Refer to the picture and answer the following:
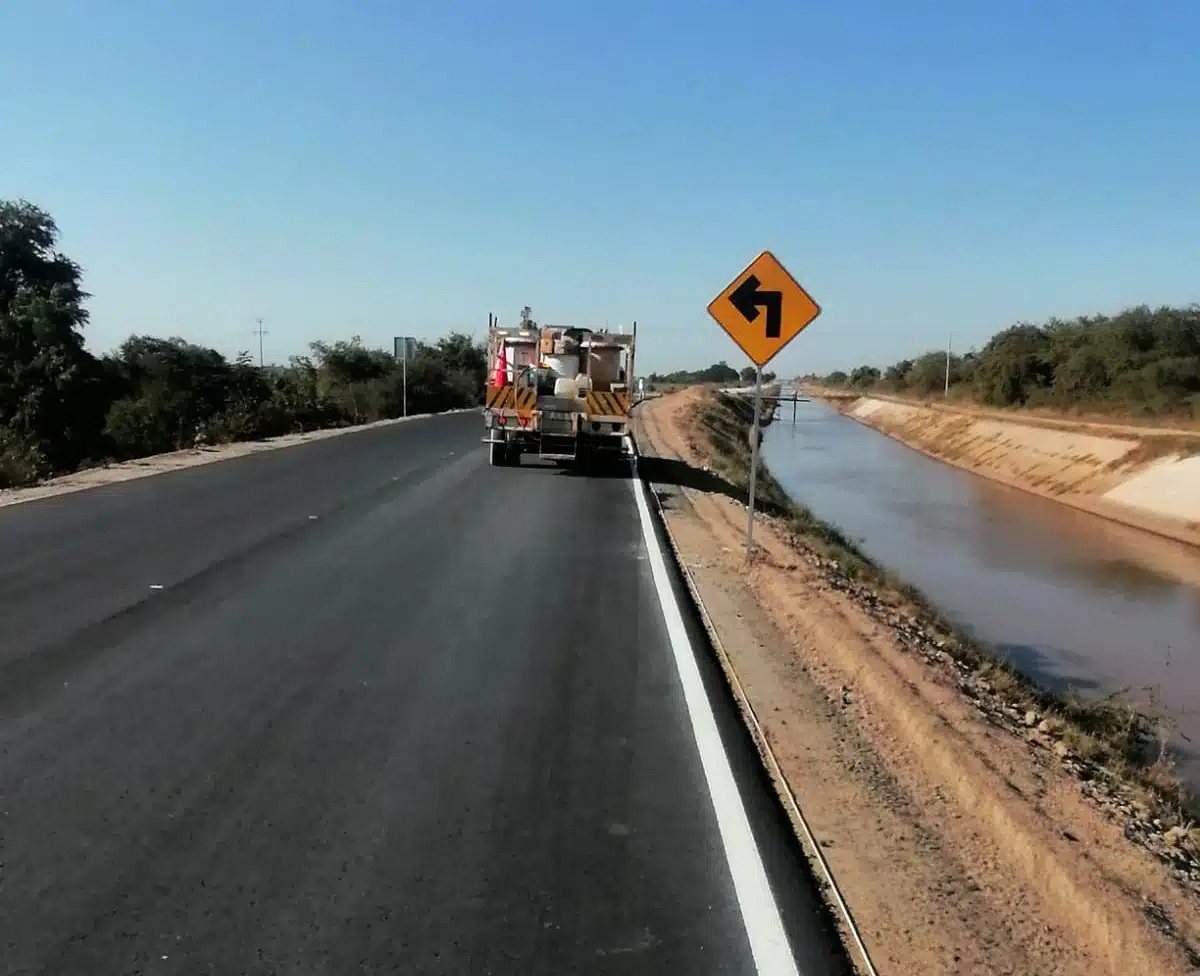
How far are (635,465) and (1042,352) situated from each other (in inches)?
2454

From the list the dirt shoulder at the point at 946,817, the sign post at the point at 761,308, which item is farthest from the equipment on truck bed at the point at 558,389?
the dirt shoulder at the point at 946,817

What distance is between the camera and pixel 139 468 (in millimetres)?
21969

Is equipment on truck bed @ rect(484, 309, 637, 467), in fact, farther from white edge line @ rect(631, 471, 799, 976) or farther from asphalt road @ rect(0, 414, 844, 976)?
white edge line @ rect(631, 471, 799, 976)

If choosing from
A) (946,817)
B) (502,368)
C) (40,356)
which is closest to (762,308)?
(946,817)

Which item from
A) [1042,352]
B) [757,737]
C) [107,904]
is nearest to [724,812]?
[757,737]

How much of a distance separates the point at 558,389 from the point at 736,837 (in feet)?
59.0

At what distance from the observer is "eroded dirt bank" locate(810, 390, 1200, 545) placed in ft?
108

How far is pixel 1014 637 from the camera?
636 inches

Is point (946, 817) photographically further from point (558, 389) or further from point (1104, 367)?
point (1104, 367)

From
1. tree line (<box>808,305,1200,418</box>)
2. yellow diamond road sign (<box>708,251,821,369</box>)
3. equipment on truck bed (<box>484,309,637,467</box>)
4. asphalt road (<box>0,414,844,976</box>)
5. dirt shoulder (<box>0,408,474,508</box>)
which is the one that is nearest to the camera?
asphalt road (<box>0,414,844,976</box>)

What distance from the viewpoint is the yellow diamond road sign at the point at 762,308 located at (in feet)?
39.5

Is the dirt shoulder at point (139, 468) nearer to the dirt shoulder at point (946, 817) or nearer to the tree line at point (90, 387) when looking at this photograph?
A: the tree line at point (90, 387)

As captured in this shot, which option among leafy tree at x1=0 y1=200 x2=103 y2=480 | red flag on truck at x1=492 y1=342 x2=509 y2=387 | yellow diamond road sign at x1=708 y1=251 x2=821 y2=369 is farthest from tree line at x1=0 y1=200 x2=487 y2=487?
yellow diamond road sign at x1=708 y1=251 x2=821 y2=369

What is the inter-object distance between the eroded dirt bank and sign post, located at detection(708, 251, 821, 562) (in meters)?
21.6
